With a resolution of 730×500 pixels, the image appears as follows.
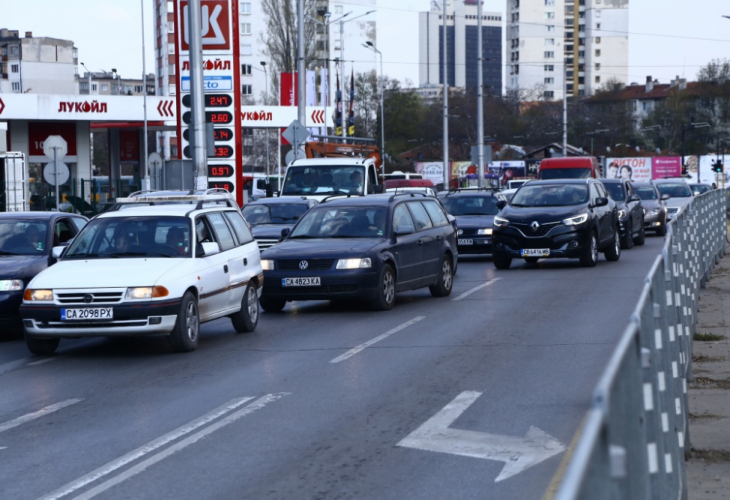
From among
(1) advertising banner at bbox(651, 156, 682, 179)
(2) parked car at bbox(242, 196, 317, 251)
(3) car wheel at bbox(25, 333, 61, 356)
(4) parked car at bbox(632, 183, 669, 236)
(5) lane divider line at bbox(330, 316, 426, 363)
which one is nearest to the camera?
(5) lane divider line at bbox(330, 316, 426, 363)

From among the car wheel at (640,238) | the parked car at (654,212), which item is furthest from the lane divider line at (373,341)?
the parked car at (654,212)

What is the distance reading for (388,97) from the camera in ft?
377

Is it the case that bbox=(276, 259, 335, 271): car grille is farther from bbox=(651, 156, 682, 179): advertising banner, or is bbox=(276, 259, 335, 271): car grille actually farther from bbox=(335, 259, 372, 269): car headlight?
bbox=(651, 156, 682, 179): advertising banner

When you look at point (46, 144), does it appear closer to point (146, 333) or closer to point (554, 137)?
point (146, 333)

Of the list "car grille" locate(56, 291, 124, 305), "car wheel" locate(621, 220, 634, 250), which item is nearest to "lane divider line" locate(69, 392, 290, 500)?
"car grille" locate(56, 291, 124, 305)

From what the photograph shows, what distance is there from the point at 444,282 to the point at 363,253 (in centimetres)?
262

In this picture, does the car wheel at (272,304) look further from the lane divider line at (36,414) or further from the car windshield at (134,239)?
the lane divider line at (36,414)

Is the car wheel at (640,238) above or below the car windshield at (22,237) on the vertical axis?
below

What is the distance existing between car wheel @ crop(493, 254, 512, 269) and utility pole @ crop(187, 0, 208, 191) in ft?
19.4

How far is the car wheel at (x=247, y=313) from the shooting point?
1430 cm

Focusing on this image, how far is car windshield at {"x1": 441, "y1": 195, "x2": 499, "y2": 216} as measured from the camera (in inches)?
1109

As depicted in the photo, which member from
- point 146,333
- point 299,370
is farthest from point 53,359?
point 299,370

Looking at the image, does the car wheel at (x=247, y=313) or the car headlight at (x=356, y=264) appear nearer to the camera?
the car wheel at (x=247, y=313)

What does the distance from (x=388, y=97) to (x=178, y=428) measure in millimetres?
107762
